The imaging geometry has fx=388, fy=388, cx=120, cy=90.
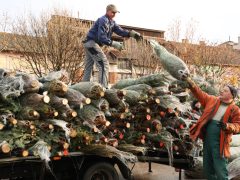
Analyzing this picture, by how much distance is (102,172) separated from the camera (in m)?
6.32

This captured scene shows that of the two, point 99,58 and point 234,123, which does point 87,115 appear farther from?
point 234,123

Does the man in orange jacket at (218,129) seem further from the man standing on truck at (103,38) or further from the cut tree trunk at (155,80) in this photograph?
the man standing on truck at (103,38)

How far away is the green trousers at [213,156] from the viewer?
5527 mm

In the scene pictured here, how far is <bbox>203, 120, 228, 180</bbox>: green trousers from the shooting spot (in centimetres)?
553

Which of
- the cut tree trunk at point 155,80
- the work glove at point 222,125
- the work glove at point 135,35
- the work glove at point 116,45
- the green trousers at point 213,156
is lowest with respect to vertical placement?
the green trousers at point 213,156

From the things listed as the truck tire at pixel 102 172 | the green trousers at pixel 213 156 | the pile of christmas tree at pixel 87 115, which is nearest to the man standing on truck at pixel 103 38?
the pile of christmas tree at pixel 87 115

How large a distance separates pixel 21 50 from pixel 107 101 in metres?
16.9

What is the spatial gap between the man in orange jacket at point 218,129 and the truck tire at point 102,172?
4.85 feet

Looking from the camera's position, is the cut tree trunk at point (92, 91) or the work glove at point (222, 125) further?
the cut tree trunk at point (92, 91)

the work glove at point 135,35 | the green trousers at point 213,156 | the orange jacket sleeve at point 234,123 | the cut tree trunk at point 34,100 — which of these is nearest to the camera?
the orange jacket sleeve at point 234,123

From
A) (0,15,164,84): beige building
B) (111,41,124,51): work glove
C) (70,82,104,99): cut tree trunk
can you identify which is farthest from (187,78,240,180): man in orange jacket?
(0,15,164,84): beige building

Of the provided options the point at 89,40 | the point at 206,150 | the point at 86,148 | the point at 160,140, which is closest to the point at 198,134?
the point at 206,150

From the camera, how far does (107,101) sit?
6.45 m

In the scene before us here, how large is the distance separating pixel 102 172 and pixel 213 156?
6.00ft
